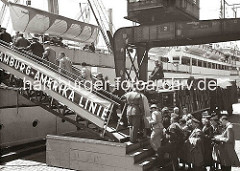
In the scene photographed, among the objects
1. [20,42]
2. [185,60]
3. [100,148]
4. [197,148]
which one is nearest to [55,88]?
[100,148]

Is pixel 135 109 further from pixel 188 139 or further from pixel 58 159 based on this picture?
pixel 58 159

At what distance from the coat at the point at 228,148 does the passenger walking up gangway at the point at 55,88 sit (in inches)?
110

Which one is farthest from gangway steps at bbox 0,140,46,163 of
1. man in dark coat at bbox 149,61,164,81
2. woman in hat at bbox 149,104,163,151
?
man in dark coat at bbox 149,61,164,81

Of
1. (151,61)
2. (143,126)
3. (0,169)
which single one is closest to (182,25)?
(143,126)

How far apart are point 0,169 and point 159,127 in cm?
507

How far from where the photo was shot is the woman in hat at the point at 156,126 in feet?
26.3

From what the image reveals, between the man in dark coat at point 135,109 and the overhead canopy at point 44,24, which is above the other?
the overhead canopy at point 44,24

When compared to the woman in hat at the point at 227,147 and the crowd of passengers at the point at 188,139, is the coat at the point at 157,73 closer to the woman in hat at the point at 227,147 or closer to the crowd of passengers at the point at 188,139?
the crowd of passengers at the point at 188,139

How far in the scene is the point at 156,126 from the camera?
810cm

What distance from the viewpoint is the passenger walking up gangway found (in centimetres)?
865

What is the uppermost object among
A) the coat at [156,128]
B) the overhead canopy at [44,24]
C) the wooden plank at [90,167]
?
the overhead canopy at [44,24]

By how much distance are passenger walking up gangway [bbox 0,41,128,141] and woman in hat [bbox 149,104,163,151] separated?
3.26 ft

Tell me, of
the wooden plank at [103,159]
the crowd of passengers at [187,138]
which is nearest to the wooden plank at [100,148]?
the wooden plank at [103,159]

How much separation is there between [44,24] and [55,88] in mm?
25819
